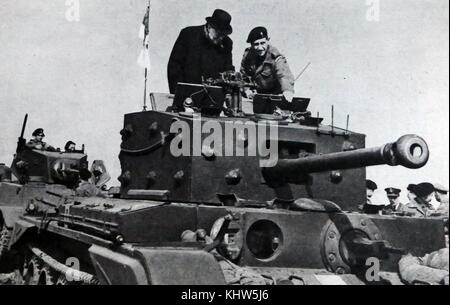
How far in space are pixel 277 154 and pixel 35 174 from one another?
769 centimetres

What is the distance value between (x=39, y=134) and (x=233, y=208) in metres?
9.26

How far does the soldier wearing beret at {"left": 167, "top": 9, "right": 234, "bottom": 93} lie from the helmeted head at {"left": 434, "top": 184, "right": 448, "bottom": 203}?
4.37m

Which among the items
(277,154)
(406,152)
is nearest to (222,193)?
(277,154)

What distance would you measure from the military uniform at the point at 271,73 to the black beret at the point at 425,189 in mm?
3774

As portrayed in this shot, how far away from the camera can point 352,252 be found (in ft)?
18.8

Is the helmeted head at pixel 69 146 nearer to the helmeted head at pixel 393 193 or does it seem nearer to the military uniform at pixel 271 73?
the military uniform at pixel 271 73

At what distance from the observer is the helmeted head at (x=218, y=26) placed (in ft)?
26.8

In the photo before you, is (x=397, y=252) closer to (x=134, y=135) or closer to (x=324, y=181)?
(x=324, y=181)

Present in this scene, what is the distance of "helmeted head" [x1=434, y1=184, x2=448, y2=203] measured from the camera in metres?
9.46

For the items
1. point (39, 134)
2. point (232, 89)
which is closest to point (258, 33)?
point (232, 89)

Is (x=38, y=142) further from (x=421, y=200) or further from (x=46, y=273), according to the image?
(x=421, y=200)

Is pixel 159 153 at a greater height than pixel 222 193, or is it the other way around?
pixel 159 153
